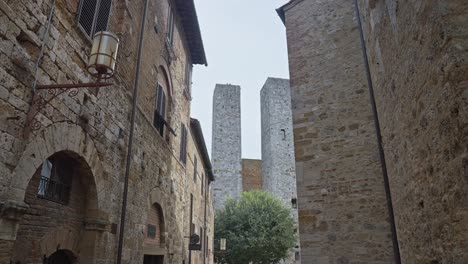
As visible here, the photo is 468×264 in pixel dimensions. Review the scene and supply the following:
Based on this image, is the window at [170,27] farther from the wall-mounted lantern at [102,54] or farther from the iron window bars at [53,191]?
the iron window bars at [53,191]

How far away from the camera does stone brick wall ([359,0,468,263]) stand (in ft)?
8.06

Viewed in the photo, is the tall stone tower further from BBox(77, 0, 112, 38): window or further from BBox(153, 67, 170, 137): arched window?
BBox(77, 0, 112, 38): window

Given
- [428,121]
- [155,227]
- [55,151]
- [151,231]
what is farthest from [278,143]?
[428,121]

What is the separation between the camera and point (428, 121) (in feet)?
9.77

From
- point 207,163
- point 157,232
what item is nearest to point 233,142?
point 207,163

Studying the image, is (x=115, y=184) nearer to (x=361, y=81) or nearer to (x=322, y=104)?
(x=322, y=104)

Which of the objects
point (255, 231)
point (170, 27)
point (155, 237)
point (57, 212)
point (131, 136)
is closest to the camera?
point (57, 212)

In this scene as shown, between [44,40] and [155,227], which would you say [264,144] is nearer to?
[155,227]

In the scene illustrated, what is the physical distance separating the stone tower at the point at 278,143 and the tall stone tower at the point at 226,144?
8.31 ft

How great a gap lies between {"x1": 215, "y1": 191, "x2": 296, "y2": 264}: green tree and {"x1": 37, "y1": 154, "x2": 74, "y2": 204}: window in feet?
52.4

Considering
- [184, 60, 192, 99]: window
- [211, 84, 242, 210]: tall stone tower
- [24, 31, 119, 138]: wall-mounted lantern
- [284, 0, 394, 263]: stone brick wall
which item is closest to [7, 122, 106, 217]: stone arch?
[24, 31, 119, 138]: wall-mounted lantern

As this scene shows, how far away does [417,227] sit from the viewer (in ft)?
11.8

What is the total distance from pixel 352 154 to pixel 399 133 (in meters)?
2.76

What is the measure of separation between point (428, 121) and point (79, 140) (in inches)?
157
